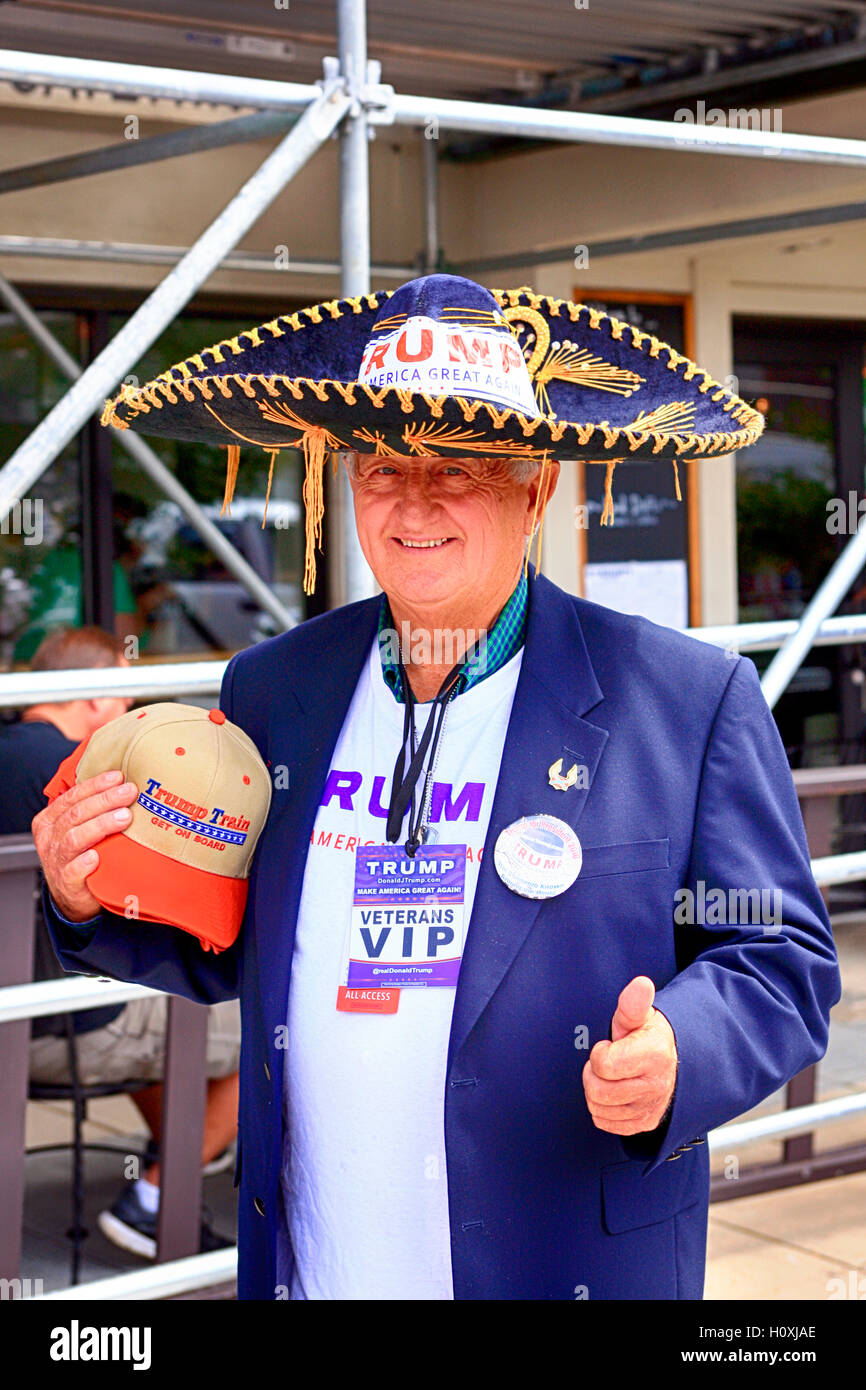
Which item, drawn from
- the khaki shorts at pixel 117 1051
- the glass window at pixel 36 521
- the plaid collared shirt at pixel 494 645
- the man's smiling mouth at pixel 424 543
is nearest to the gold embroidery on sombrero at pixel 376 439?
the man's smiling mouth at pixel 424 543

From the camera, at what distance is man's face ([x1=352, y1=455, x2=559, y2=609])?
6.43 ft

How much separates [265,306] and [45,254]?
4.64 ft

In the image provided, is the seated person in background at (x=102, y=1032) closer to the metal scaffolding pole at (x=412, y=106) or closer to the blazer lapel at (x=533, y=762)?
the metal scaffolding pole at (x=412, y=106)

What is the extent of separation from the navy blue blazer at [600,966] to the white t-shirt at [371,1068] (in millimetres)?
29

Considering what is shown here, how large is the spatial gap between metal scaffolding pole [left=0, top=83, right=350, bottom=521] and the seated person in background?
1101 millimetres

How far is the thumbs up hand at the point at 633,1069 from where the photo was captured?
1.63 meters

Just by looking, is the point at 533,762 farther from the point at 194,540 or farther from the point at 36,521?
the point at 194,540

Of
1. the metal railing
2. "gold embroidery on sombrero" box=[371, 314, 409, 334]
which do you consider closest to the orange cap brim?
"gold embroidery on sombrero" box=[371, 314, 409, 334]

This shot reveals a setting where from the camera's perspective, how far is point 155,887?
1.95 meters

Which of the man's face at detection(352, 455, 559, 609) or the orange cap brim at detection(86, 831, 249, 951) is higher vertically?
the man's face at detection(352, 455, 559, 609)

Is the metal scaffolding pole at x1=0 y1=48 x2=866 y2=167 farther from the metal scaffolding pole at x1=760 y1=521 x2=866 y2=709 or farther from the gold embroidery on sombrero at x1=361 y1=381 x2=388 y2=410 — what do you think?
the gold embroidery on sombrero at x1=361 y1=381 x2=388 y2=410

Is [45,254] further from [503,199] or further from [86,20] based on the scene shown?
[503,199]

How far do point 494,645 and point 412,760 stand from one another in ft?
0.63

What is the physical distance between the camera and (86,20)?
5.09 metres
